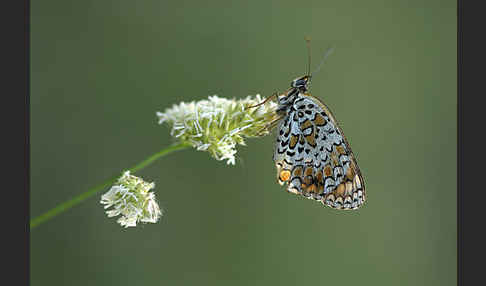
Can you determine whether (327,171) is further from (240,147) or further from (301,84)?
(240,147)

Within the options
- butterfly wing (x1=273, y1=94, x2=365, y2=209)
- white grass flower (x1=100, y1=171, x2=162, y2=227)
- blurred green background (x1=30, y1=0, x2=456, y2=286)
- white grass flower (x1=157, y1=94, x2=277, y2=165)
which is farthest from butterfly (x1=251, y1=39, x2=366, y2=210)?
blurred green background (x1=30, y1=0, x2=456, y2=286)

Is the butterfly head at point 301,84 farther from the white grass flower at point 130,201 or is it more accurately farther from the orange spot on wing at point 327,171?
the white grass flower at point 130,201

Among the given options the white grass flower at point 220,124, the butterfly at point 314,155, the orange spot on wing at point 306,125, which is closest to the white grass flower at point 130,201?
the white grass flower at point 220,124

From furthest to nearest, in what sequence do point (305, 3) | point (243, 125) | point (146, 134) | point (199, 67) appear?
point (305, 3)
point (199, 67)
point (146, 134)
point (243, 125)

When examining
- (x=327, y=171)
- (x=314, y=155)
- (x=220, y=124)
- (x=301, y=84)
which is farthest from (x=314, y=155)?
(x=220, y=124)
